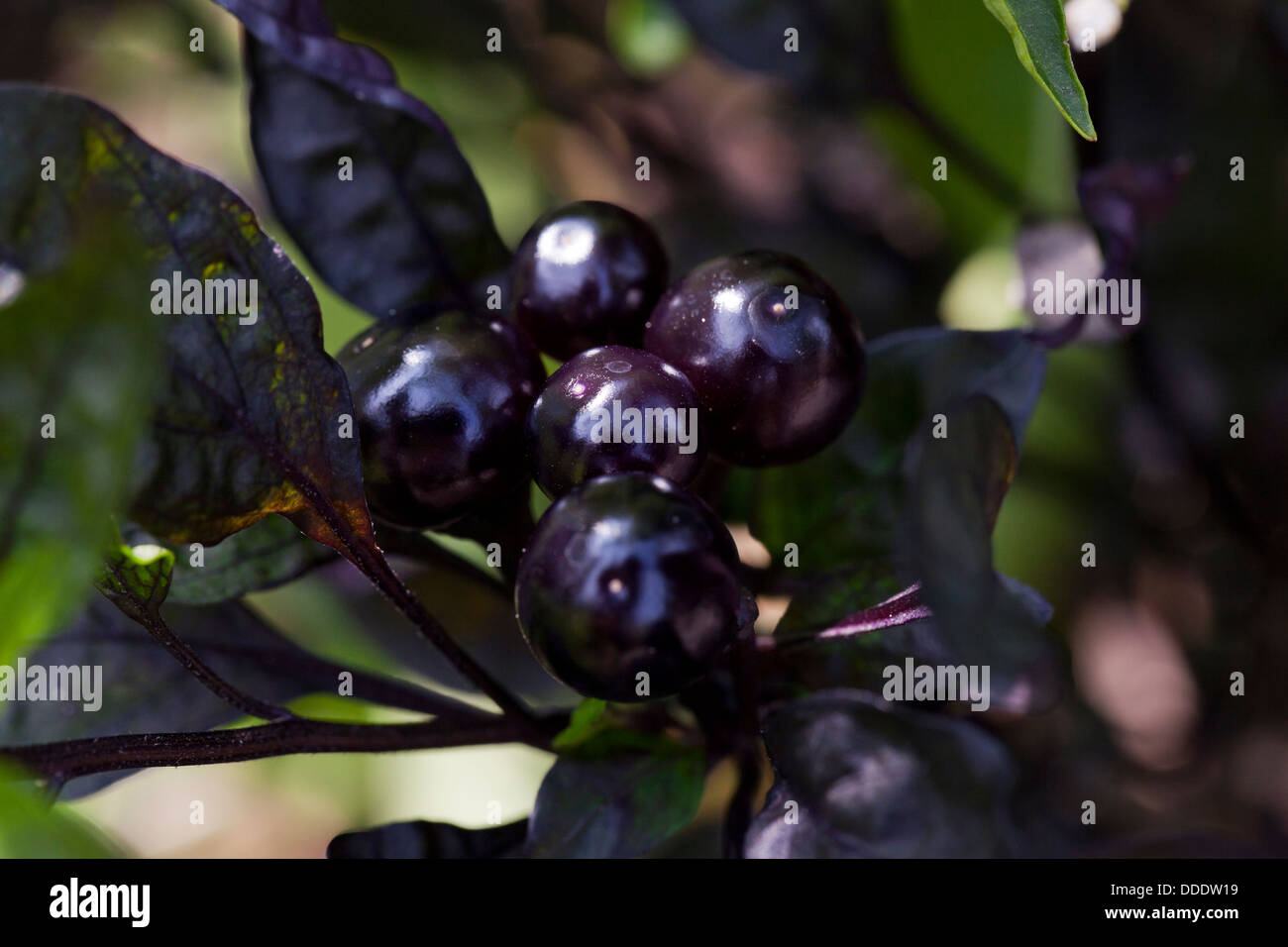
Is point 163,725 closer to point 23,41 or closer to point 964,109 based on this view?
point 964,109

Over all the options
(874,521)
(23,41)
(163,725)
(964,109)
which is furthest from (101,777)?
(23,41)

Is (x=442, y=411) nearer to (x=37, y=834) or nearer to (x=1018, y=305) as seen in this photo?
(x=37, y=834)

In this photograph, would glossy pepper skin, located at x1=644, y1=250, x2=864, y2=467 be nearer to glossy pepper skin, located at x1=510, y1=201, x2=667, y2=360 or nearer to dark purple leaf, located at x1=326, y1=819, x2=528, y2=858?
glossy pepper skin, located at x1=510, y1=201, x2=667, y2=360

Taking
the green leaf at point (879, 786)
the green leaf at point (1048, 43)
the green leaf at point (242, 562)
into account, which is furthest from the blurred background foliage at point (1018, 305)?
the green leaf at point (1048, 43)

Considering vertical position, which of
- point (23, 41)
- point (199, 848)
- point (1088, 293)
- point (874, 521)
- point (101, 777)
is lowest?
point (199, 848)

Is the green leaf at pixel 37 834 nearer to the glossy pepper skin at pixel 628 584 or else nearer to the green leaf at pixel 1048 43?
the glossy pepper skin at pixel 628 584
